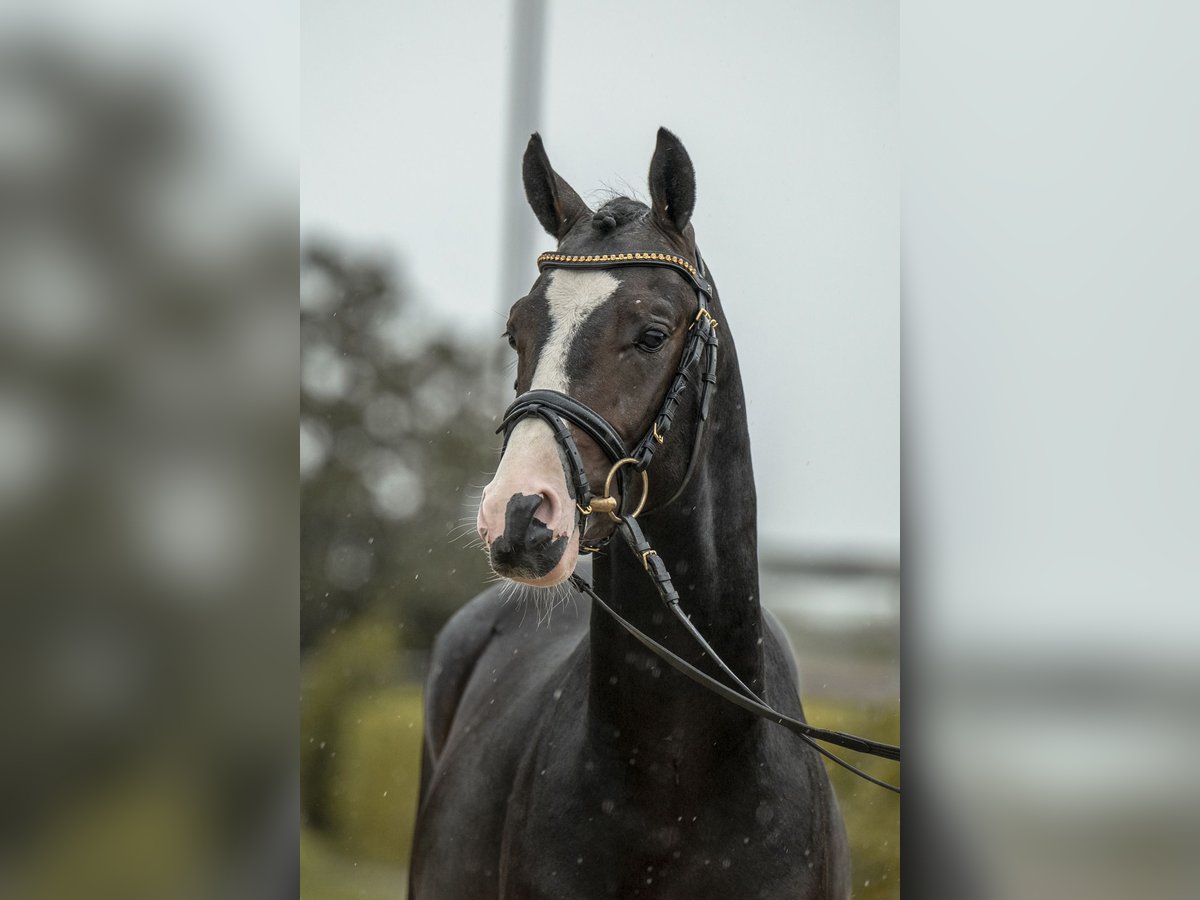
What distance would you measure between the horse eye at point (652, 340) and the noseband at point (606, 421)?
5 centimetres

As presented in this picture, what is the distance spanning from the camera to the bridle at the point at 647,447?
1520 millimetres

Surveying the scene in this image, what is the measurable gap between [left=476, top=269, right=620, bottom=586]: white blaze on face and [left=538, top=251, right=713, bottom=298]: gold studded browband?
1.1 inches

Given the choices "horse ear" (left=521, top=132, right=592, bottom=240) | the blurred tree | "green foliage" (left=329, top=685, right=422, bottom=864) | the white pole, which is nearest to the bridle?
"horse ear" (left=521, top=132, right=592, bottom=240)

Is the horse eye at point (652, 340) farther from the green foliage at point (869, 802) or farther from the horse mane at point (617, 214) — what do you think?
the green foliage at point (869, 802)

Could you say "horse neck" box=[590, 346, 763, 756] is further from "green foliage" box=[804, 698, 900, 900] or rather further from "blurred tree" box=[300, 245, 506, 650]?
"blurred tree" box=[300, 245, 506, 650]

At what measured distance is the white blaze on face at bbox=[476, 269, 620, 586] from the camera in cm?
146

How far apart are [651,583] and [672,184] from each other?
67 cm

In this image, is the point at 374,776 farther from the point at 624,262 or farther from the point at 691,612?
the point at 624,262

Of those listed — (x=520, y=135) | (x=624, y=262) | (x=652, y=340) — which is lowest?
(x=652, y=340)

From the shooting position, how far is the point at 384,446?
2.23 meters

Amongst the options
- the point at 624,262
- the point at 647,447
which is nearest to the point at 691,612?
→ the point at 647,447
